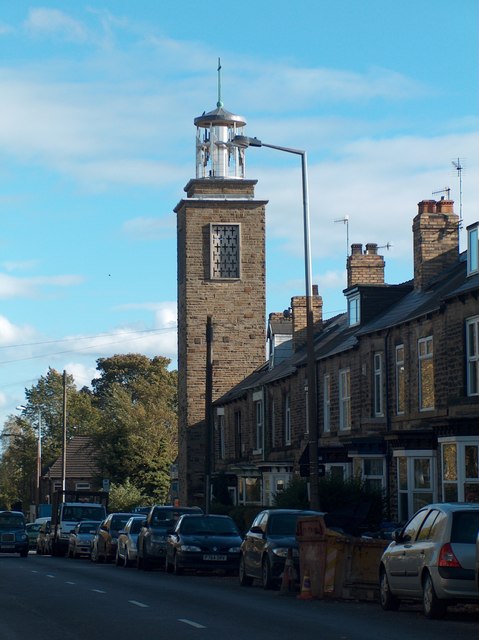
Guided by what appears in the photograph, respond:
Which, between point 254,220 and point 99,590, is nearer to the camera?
point 99,590

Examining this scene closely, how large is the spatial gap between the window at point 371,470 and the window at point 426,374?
2965mm

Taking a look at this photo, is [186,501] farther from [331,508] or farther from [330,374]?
[331,508]

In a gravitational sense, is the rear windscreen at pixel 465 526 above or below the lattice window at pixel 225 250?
below

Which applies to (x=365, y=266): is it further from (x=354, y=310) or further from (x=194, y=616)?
(x=194, y=616)

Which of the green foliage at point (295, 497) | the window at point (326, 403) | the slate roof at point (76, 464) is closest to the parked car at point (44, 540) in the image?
the window at point (326, 403)

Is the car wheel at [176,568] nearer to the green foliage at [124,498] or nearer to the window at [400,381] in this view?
the window at [400,381]

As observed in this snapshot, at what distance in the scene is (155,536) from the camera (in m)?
34.1

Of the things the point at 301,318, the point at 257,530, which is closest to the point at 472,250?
the point at 257,530

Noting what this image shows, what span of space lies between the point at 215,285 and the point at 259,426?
37.6ft

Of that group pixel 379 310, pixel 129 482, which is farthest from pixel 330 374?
pixel 129 482

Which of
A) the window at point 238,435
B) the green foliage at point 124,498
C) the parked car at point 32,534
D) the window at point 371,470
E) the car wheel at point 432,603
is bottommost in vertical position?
the parked car at point 32,534

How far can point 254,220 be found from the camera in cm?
6397

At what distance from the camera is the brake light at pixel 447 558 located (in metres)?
17.2

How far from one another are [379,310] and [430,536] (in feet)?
74.4
